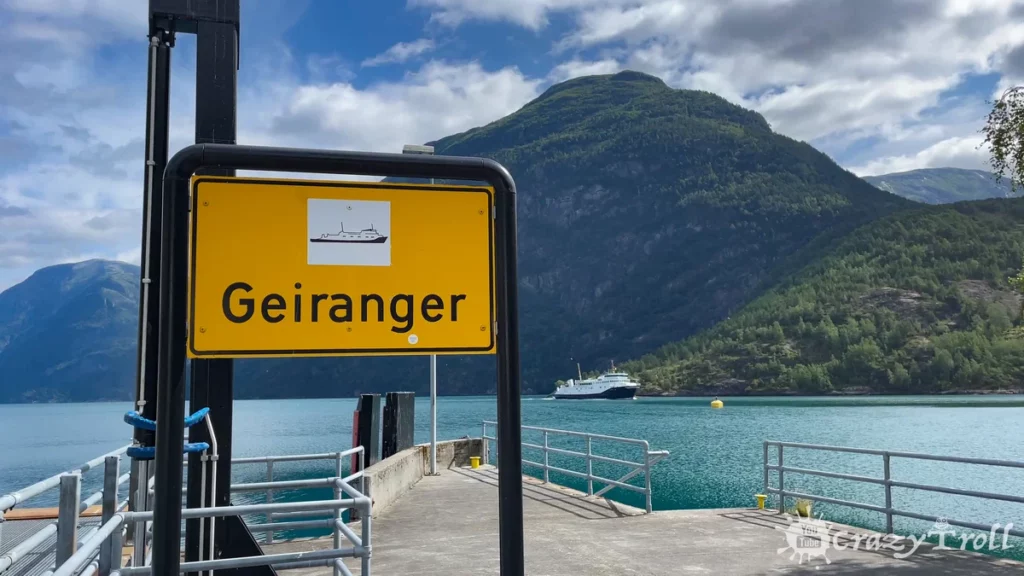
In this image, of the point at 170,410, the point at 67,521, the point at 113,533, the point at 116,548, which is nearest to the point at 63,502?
the point at 67,521

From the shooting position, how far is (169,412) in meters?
2.05

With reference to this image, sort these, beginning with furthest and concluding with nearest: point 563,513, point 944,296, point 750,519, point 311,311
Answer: point 944,296 → point 563,513 → point 750,519 → point 311,311

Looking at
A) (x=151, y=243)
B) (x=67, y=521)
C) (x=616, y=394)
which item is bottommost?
(x=616, y=394)

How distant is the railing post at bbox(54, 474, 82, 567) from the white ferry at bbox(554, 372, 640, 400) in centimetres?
14204

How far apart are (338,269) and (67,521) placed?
2.83 m

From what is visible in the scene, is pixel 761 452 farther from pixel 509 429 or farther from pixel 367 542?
pixel 509 429

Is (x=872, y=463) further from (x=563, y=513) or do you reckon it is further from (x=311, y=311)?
(x=311, y=311)

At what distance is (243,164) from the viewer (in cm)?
221

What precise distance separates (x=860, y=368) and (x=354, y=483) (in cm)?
14697

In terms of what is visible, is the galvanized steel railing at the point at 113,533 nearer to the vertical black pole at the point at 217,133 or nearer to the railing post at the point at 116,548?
the railing post at the point at 116,548

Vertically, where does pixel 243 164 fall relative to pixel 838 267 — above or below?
below

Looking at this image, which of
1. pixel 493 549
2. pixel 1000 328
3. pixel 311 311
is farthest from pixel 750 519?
pixel 1000 328

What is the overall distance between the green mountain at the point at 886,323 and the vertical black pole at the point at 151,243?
14486cm

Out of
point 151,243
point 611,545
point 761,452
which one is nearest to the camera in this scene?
point 151,243
